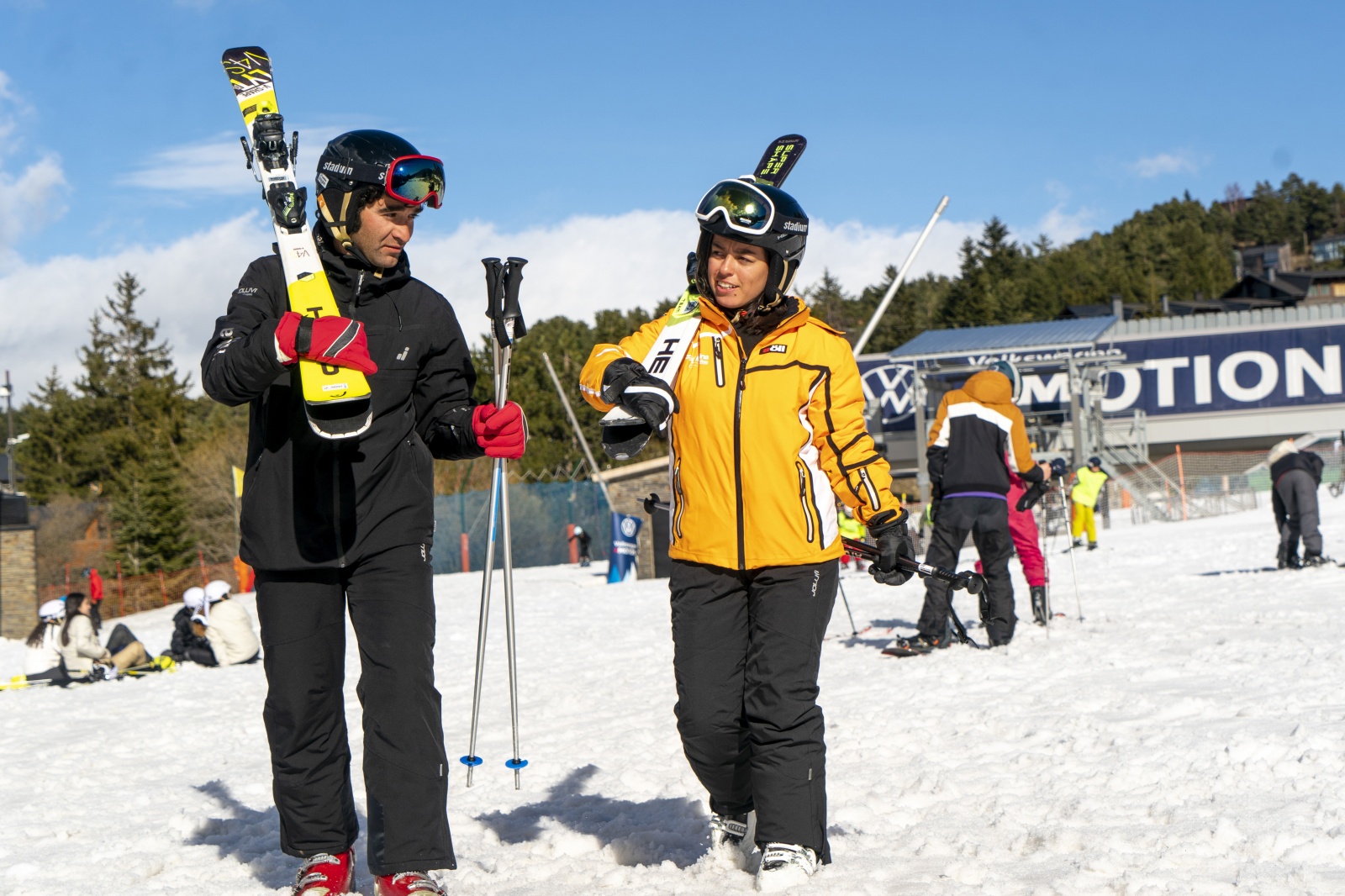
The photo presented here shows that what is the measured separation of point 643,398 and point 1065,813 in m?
2.24

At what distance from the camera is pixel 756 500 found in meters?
3.88

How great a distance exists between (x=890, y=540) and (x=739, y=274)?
3.19 feet

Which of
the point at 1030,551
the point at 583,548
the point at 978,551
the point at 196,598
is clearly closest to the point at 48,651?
the point at 196,598

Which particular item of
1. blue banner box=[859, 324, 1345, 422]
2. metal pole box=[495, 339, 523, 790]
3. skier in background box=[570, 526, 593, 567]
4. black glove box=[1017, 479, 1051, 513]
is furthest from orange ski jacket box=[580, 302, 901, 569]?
blue banner box=[859, 324, 1345, 422]

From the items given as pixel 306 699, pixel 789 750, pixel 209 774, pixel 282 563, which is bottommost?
pixel 209 774

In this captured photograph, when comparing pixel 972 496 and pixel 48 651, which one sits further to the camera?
pixel 48 651

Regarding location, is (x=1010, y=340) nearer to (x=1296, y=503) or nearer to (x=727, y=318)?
(x=1296, y=503)

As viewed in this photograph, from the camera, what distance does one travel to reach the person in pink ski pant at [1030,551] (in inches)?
403

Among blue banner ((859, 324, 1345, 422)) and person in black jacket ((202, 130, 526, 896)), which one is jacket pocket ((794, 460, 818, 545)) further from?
blue banner ((859, 324, 1345, 422))

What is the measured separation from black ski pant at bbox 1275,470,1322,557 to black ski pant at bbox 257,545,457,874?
1250 centimetres

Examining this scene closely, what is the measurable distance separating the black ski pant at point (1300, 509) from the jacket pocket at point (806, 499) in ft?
38.1

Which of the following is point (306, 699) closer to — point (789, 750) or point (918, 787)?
point (789, 750)

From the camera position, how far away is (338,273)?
3.68 metres

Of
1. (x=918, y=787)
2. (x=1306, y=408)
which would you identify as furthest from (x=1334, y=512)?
(x=1306, y=408)
